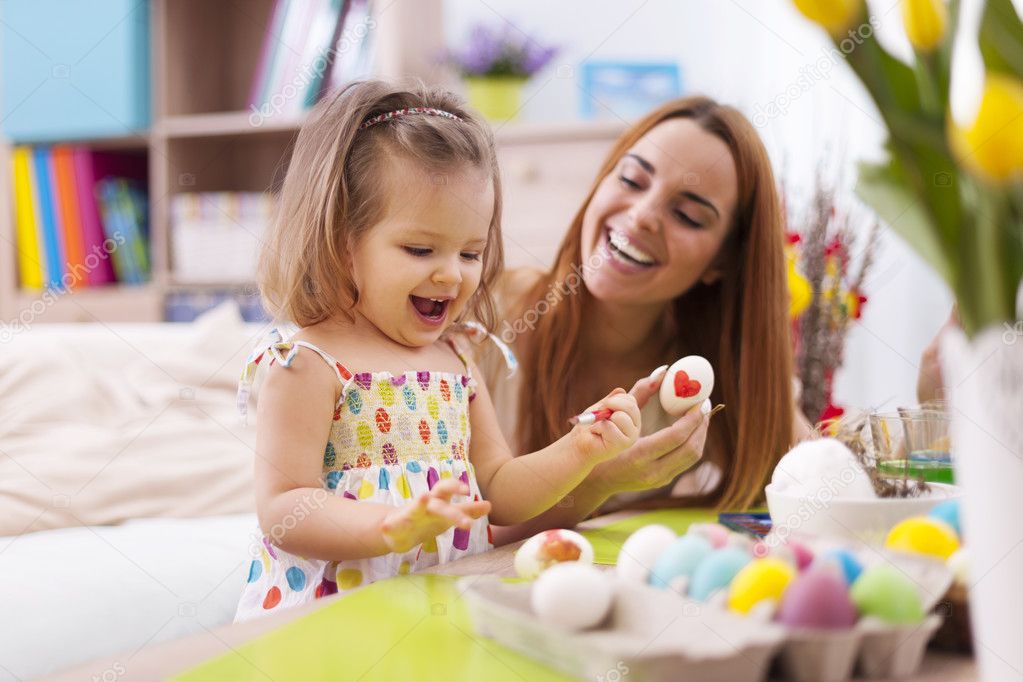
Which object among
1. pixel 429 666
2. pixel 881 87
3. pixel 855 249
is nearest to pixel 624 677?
pixel 429 666

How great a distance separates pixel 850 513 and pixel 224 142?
240 cm

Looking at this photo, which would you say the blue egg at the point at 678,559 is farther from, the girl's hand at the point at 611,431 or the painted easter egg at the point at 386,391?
the painted easter egg at the point at 386,391

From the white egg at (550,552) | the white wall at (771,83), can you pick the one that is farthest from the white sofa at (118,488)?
the white wall at (771,83)

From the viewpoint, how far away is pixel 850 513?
71cm

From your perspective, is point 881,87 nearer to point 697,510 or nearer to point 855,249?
point 697,510

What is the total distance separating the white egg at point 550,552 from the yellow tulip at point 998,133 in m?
0.40

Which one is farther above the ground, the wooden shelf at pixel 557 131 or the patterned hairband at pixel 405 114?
the wooden shelf at pixel 557 131

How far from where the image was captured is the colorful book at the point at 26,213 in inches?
104

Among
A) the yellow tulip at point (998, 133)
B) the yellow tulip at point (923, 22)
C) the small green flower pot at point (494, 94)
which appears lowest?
the yellow tulip at point (998, 133)

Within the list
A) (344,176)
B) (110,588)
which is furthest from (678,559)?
(110,588)

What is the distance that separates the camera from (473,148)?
979 millimetres

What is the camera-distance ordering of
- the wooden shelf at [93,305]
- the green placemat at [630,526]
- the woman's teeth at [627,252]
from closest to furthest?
the green placemat at [630,526] < the woman's teeth at [627,252] < the wooden shelf at [93,305]

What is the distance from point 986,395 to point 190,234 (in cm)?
240

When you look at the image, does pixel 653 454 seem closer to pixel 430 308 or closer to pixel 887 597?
pixel 430 308
